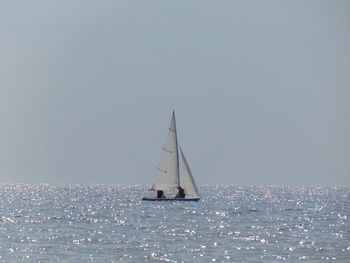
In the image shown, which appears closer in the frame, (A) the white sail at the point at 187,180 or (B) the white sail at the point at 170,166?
(A) the white sail at the point at 187,180

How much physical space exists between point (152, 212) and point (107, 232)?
2940cm

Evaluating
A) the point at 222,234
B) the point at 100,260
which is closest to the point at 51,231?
the point at 222,234

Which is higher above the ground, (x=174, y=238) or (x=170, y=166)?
(x=170, y=166)

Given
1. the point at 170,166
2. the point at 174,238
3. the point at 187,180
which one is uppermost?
the point at 170,166

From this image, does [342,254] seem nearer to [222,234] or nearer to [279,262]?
[279,262]

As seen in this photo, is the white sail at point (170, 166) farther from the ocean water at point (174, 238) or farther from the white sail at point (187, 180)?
the ocean water at point (174, 238)

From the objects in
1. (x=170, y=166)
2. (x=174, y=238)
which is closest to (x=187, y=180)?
(x=170, y=166)

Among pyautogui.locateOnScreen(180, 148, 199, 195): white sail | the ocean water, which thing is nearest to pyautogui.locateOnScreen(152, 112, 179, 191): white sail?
pyautogui.locateOnScreen(180, 148, 199, 195): white sail

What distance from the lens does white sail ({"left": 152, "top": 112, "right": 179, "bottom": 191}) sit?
10806cm

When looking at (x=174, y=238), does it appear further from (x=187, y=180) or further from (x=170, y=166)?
(x=170, y=166)

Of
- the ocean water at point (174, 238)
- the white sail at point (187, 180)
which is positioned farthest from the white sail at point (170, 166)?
the ocean water at point (174, 238)

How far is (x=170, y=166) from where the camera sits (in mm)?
108062

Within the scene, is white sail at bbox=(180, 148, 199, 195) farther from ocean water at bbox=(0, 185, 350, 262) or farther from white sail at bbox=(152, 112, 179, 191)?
ocean water at bbox=(0, 185, 350, 262)

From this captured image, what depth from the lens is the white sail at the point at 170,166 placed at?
108 metres
